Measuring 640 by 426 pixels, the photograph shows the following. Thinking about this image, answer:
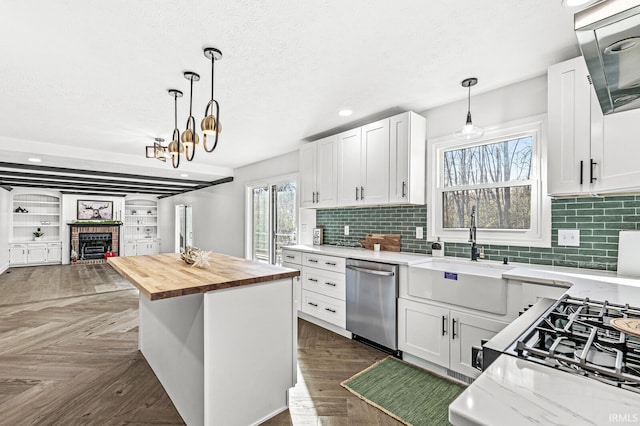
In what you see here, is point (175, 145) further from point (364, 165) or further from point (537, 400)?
point (537, 400)

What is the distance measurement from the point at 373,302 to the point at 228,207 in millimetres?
4708

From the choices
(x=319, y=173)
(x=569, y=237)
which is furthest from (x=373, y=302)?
(x=319, y=173)

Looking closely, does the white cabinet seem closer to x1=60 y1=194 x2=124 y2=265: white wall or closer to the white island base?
the white island base

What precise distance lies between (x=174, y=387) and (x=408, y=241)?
255 cm

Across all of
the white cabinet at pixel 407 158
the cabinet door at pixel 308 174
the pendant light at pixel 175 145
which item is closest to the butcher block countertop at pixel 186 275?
the pendant light at pixel 175 145

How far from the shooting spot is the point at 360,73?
2459mm

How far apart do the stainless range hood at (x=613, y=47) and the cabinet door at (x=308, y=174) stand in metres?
3.20

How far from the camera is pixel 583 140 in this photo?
200 cm

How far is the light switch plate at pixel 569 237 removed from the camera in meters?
2.30

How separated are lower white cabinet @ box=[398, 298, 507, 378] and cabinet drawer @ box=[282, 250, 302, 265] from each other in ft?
4.97

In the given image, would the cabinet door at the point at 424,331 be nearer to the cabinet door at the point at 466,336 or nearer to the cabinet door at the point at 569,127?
the cabinet door at the point at 466,336

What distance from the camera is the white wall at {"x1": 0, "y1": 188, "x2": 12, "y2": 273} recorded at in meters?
7.46

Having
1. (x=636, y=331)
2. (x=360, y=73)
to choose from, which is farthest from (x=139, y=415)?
(x=360, y=73)

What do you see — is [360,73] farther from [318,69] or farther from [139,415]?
[139,415]
